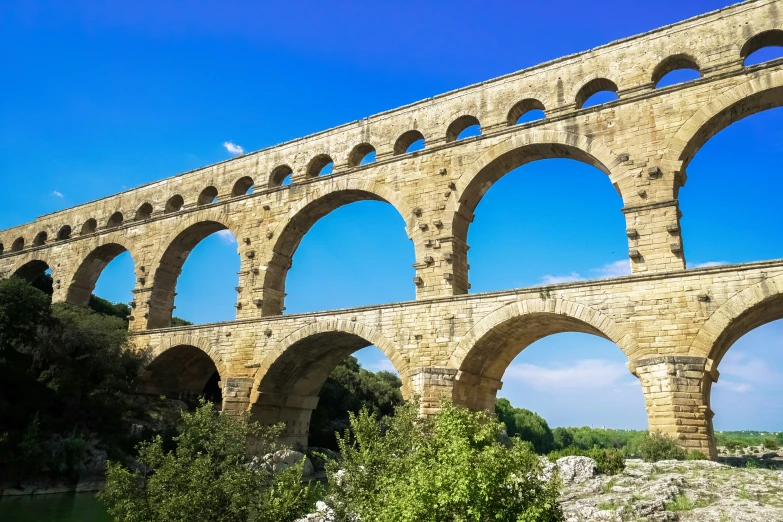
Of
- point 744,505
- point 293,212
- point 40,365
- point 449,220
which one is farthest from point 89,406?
point 744,505

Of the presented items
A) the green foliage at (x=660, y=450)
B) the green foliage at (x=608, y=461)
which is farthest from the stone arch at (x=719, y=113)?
the green foliage at (x=608, y=461)

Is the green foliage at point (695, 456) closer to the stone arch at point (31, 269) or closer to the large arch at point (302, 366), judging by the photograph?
the large arch at point (302, 366)

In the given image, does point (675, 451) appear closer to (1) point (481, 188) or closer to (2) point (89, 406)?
(1) point (481, 188)

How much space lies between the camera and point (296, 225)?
1994 cm

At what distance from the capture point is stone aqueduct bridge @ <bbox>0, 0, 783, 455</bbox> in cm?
1209

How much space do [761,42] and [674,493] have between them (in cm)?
1148

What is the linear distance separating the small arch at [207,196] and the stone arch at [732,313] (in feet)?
58.1

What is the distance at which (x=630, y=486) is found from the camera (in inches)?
352

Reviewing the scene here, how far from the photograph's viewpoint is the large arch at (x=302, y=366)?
52.6 ft

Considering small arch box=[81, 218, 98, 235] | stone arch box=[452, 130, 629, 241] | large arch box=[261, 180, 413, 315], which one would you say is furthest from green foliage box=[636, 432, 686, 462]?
small arch box=[81, 218, 98, 235]

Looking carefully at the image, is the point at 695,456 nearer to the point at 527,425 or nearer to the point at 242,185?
the point at 242,185

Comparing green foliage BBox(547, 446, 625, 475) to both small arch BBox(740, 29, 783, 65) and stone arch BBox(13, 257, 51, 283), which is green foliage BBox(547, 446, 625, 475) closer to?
small arch BBox(740, 29, 783, 65)

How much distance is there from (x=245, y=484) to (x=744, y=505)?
668 cm

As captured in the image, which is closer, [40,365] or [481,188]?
[481,188]
